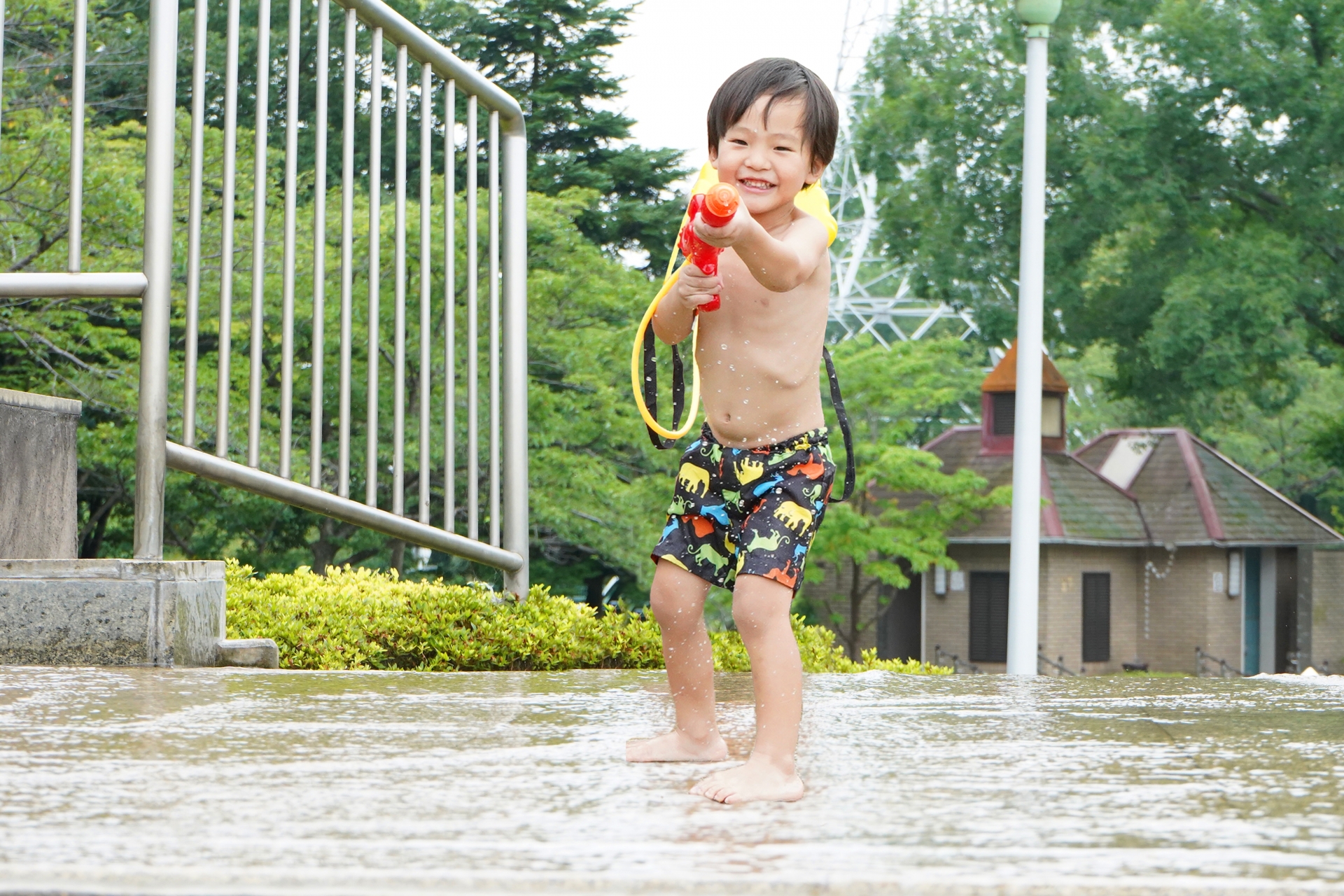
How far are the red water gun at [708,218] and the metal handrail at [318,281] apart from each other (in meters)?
1.53

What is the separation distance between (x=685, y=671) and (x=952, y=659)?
79.1 ft

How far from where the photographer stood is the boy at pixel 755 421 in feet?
8.08

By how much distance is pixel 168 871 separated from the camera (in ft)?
5.31

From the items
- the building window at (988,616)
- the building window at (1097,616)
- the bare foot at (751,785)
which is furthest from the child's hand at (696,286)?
the building window at (1097,616)

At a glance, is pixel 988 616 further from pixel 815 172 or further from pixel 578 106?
pixel 815 172

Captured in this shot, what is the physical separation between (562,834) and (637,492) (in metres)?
15.5

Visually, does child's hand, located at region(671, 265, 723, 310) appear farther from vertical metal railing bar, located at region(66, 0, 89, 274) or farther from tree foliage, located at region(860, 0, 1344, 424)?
tree foliage, located at region(860, 0, 1344, 424)

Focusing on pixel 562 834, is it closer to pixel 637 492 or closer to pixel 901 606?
pixel 637 492

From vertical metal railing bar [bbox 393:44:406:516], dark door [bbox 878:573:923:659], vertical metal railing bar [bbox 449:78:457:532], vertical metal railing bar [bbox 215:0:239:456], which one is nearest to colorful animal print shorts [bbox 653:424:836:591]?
vertical metal railing bar [bbox 215:0:239:456]

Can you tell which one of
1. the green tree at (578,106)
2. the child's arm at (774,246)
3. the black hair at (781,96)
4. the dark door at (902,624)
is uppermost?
the green tree at (578,106)

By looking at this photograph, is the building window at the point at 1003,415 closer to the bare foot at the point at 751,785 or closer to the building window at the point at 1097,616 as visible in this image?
the building window at the point at 1097,616

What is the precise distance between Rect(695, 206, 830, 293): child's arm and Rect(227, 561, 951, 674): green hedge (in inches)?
86.9

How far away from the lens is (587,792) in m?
2.21

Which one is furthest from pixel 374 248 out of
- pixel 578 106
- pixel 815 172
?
pixel 578 106
